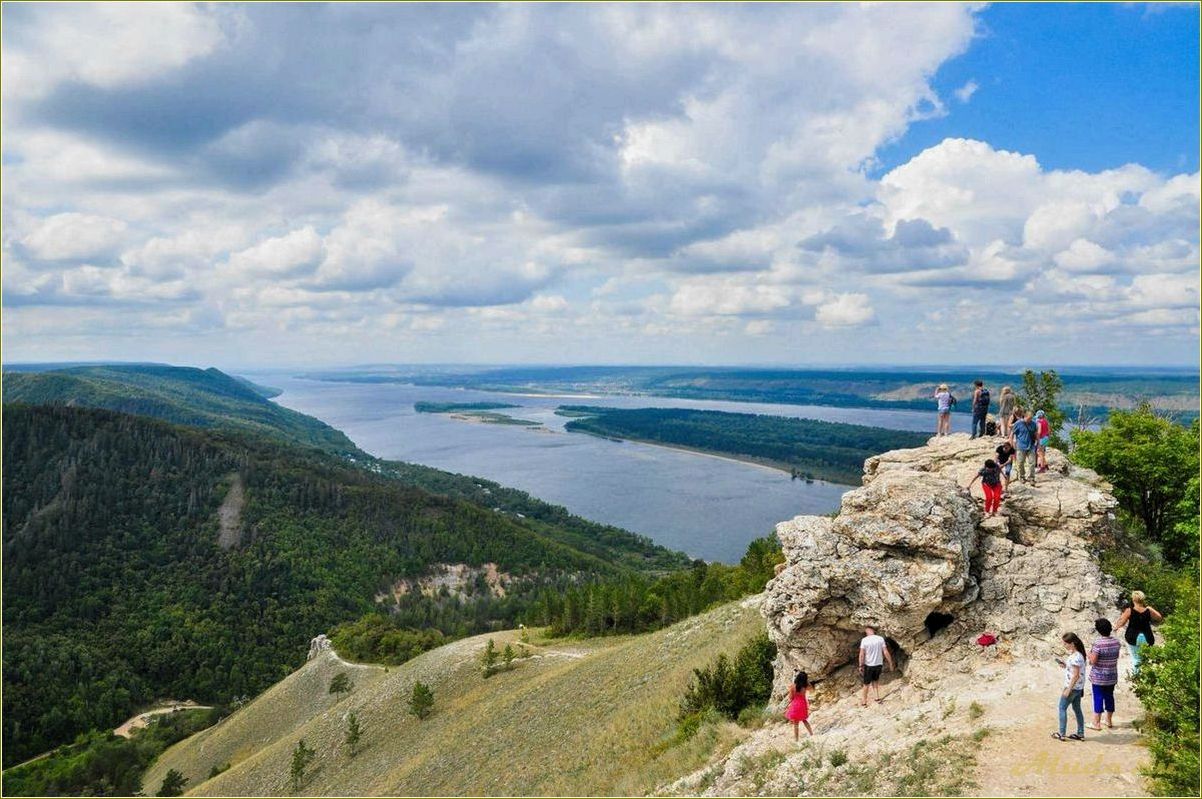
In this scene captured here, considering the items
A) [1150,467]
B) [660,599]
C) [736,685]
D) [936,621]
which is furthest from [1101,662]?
[660,599]

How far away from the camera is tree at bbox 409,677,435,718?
35438 millimetres

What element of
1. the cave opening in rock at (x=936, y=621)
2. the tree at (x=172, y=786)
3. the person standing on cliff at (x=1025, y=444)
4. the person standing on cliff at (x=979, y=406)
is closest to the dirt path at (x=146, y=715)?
the tree at (x=172, y=786)

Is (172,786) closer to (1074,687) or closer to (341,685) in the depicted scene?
(341,685)

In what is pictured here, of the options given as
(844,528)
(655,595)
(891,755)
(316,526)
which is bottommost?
(316,526)

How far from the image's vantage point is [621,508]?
164 m

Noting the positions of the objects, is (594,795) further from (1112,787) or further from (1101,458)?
(1101,458)

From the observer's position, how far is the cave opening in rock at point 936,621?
1673cm

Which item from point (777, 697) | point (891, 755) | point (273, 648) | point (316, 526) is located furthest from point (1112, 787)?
point (316, 526)

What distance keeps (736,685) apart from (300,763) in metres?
27.2

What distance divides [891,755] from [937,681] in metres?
3.64

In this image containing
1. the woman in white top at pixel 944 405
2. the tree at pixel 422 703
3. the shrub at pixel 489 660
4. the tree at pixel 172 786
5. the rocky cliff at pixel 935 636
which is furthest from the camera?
the tree at pixel 172 786

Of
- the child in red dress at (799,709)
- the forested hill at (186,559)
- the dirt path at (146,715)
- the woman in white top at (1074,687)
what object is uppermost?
the woman in white top at (1074,687)

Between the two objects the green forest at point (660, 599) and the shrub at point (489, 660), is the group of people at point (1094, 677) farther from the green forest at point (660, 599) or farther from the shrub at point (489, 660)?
the shrub at point (489, 660)

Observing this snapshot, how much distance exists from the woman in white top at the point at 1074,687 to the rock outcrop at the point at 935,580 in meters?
3.63
